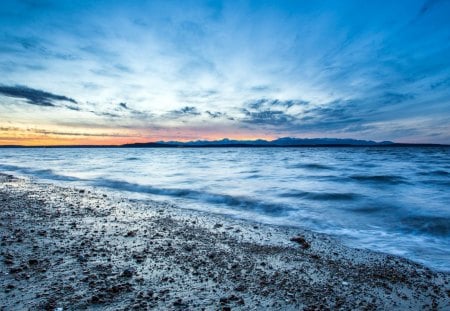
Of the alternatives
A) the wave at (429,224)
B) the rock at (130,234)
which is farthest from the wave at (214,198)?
the rock at (130,234)

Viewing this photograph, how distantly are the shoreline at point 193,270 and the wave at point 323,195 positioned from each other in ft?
17.6

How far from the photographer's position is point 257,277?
3822 mm

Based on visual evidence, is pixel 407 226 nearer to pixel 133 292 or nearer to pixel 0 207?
pixel 133 292

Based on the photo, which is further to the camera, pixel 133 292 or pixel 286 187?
pixel 286 187

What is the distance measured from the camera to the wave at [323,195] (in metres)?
11.4

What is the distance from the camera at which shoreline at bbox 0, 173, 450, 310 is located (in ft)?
10.4

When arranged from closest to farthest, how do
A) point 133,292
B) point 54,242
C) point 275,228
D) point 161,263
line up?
point 133,292, point 161,263, point 54,242, point 275,228

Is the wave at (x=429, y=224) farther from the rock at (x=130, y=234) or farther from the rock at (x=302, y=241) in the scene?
the rock at (x=130, y=234)

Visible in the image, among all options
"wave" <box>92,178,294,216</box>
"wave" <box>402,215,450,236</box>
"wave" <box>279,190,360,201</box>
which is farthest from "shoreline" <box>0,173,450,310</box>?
"wave" <box>279,190,360,201</box>

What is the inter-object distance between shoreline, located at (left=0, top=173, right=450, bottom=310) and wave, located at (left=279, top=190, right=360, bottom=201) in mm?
5374

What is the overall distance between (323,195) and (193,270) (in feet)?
30.8

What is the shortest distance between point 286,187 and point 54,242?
11.3 meters

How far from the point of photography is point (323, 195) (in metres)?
12.0

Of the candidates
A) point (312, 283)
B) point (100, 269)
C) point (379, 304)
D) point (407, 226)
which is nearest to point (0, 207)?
point (100, 269)
